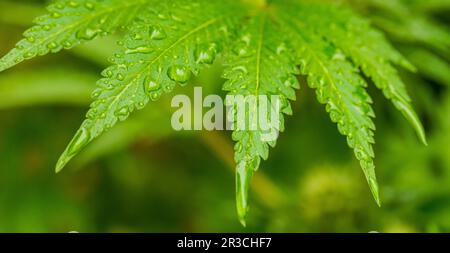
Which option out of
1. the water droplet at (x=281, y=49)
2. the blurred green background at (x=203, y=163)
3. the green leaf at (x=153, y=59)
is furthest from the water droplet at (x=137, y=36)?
the blurred green background at (x=203, y=163)

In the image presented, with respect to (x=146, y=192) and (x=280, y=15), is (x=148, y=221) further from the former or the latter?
(x=280, y=15)

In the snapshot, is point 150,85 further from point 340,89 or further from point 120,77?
point 340,89

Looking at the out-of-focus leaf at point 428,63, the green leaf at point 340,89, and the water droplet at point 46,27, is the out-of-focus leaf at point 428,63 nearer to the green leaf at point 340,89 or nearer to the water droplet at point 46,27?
the green leaf at point 340,89

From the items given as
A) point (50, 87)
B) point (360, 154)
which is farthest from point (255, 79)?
point (50, 87)

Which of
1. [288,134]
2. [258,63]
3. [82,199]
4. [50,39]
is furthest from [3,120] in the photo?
[258,63]

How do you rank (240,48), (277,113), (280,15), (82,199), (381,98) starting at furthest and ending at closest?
(82,199), (381,98), (280,15), (240,48), (277,113)
